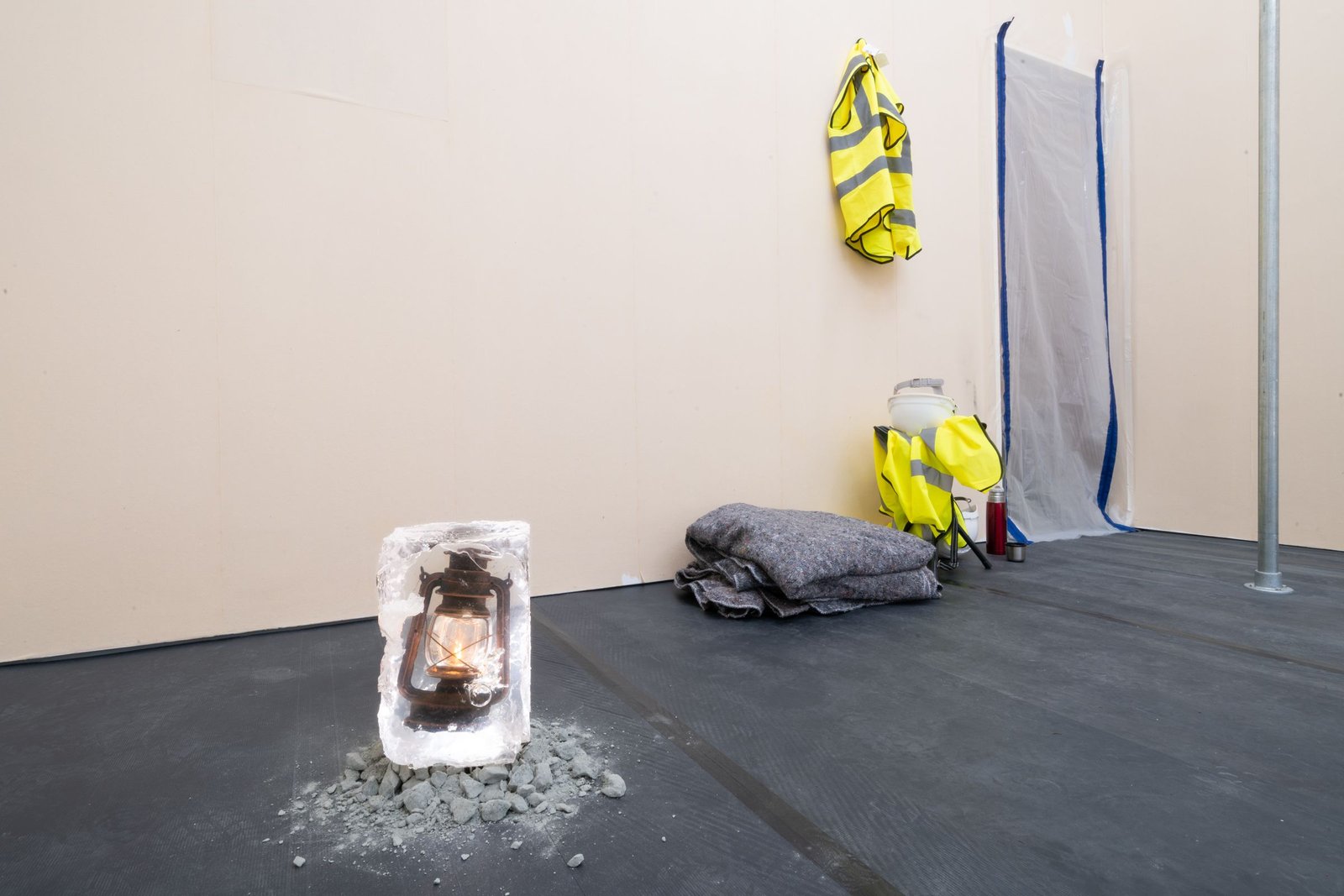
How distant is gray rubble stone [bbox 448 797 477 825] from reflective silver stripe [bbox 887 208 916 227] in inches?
91.8

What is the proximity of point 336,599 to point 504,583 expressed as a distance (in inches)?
41.4

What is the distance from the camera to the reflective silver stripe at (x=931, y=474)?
2.27 m

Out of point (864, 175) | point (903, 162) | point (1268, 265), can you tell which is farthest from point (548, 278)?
point (1268, 265)

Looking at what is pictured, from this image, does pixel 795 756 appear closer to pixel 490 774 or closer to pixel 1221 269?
pixel 490 774

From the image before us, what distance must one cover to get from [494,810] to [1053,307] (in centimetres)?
302

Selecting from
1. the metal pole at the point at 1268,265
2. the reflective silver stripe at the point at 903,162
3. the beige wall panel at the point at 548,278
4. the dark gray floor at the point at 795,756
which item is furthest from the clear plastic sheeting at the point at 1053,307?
the beige wall panel at the point at 548,278

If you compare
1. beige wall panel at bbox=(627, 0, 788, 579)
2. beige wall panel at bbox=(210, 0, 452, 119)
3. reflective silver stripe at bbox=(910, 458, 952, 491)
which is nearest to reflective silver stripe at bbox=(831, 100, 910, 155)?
beige wall panel at bbox=(627, 0, 788, 579)

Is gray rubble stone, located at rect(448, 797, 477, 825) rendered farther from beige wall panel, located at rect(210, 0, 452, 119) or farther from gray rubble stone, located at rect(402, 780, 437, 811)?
beige wall panel, located at rect(210, 0, 452, 119)

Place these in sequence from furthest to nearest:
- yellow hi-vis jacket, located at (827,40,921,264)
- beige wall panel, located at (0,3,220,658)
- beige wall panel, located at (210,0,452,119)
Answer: yellow hi-vis jacket, located at (827,40,921,264) → beige wall panel, located at (210,0,452,119) → beige wall panel, located at (0,3,220,658)

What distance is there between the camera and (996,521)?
2600 millimetres

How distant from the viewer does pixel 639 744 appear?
1.08 meters

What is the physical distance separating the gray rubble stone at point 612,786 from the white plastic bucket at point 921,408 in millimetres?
1726

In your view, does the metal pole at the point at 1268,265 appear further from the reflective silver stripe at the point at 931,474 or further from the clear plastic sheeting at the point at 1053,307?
the clear plastic sheeting at the point at 1053,307

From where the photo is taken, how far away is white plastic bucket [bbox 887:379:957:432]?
7.70ft
